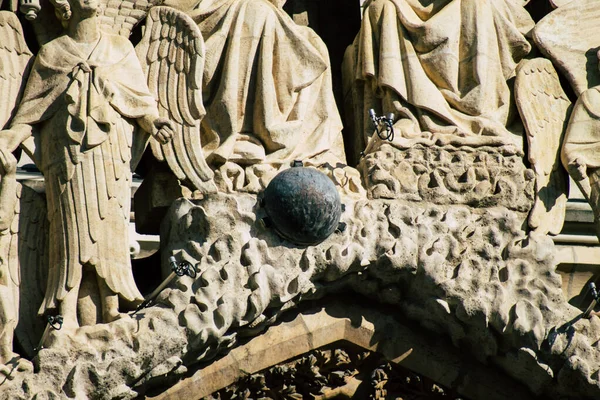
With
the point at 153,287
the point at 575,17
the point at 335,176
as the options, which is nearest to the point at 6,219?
the point at 153,287

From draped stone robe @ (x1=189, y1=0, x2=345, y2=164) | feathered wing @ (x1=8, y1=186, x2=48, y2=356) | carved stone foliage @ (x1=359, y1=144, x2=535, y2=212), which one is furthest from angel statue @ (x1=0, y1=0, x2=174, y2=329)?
carved stone foliage @ (x1=359, y1=144, x2=535, y2=212)

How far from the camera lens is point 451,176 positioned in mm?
12227

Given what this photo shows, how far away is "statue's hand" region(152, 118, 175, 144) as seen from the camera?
11.8 meters

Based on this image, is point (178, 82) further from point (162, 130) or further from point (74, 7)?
point (74, 7)

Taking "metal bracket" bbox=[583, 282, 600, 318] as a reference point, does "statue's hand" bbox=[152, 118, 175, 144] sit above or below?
above

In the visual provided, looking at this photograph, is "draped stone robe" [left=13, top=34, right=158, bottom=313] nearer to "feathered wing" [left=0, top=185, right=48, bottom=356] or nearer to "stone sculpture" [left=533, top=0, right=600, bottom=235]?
"feathered wing" [left=0, top=185, right=48, bottom=356]

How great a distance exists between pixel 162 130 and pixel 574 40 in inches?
117

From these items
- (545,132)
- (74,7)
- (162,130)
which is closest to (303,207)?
(162,130)

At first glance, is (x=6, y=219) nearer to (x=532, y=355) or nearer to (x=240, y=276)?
(x=240, y=276)

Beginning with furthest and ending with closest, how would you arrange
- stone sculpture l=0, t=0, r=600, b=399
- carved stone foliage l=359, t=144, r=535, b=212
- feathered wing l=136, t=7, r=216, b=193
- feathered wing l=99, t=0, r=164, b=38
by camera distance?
feathered wing l=99, t=0, r=164, b=38
carved stone foliage l=359, t=144, r=535, b=212
feathered wing l=136, t=7, r=216, b=193
stone sculpture l=0, t=0, r=600, b=399

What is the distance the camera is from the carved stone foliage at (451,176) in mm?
12141

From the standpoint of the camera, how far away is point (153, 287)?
39.2 feet

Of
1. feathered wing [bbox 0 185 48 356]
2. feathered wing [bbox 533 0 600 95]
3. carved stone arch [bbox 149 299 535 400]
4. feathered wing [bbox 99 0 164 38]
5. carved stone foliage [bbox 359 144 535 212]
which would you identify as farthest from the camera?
feathered wing [bbox 533 0 600 95]

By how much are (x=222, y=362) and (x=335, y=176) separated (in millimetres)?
1342
